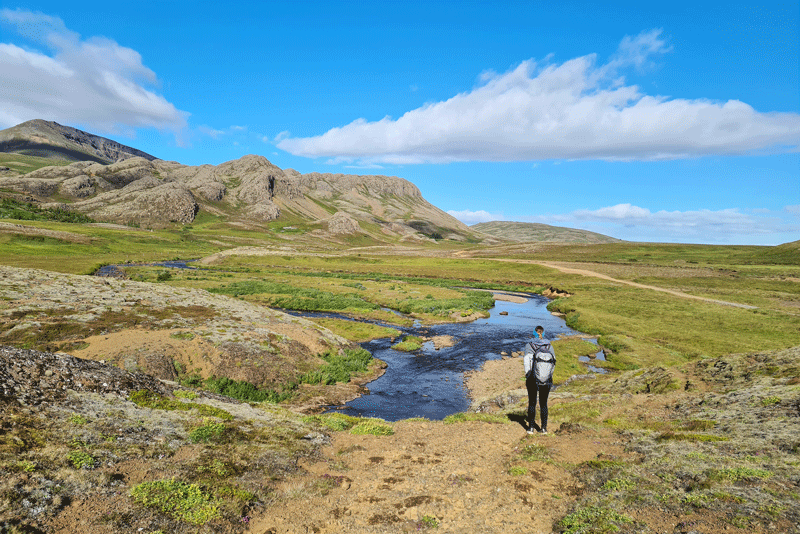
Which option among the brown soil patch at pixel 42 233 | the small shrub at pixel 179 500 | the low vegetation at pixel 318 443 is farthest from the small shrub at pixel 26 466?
the brown soil patch at pixel 42 233

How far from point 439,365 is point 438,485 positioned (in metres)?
26.9

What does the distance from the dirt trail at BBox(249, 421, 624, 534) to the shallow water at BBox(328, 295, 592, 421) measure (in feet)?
35.1

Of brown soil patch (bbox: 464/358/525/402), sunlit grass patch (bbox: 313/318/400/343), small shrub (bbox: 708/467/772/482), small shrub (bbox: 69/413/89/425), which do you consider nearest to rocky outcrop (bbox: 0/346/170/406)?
small shrub (bbox: 69/413/89/425)

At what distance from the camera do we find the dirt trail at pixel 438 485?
33.9 feet

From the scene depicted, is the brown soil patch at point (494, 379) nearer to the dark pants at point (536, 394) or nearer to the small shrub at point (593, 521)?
the dark pants at point (536, 394)

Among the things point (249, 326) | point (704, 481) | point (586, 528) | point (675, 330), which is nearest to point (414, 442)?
Answer: point (586, 528)

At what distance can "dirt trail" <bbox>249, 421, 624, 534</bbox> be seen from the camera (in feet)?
33.9

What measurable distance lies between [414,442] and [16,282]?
43134 millimetres

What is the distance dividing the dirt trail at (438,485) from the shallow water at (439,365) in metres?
10.7

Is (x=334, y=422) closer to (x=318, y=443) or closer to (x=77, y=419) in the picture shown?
(x=318, y=443)

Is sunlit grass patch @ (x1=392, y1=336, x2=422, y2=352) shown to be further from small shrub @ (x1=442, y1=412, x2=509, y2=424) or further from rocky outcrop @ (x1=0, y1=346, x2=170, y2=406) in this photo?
rocky outcrop @ (x1=0, y1=346, x2=170, y2=406)

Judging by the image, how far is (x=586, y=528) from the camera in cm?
894

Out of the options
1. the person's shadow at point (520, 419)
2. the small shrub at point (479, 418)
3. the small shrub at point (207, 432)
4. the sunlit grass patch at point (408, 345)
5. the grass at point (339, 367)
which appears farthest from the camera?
the sunlit grass patch at point (408, 345)

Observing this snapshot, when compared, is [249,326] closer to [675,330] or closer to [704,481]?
[704,481]
